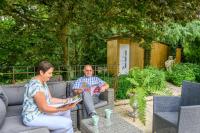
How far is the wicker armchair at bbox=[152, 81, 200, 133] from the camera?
331 centimetres

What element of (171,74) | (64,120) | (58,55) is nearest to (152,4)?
(58,55)

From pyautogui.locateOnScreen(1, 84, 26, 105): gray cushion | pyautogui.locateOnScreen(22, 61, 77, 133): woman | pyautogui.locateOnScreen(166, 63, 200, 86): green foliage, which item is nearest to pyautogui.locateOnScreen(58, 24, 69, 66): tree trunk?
pyautogui.locateOnScreen(1, 84, 26, 105): gray cushion

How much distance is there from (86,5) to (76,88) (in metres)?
2.03

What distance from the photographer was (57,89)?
15.4 ft

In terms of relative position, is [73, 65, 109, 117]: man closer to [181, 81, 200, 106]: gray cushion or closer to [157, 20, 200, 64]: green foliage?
[181, 81, 200, 106]: gray cushion

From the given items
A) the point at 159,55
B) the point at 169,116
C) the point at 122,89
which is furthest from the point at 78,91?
the point at 159,55

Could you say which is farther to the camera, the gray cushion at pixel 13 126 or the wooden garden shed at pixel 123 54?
the wooden garden shed at pixel 123 54

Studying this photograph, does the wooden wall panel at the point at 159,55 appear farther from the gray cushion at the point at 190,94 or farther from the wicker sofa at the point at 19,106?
the gray cushion at the point at 190,94

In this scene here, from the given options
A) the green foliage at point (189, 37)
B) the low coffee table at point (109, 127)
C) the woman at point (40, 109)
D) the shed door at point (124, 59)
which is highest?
the green foliage at point (189, 37)

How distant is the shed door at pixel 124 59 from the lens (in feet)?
32.5

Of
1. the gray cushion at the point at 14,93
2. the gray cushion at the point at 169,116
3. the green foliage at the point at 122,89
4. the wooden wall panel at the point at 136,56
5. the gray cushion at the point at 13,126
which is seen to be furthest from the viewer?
the wooden wall panel at the point at 136,56

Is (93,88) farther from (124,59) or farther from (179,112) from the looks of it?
(124,59)

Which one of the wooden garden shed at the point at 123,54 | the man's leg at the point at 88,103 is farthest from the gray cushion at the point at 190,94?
the wooden garden shed at the point at 123,54

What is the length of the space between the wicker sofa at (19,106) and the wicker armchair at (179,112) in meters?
1.08
